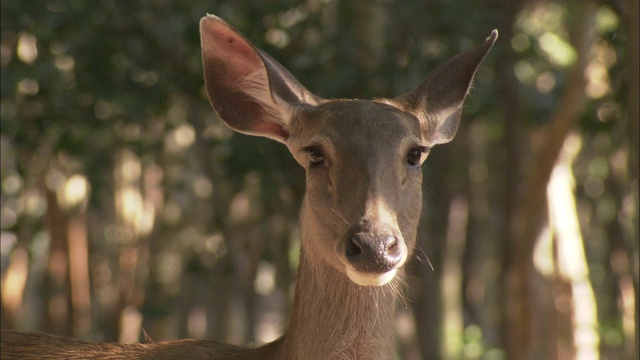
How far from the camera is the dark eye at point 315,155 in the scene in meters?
6.78

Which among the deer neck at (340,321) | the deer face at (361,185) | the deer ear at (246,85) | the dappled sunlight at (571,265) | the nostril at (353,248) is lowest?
the deer neck at (340,321)

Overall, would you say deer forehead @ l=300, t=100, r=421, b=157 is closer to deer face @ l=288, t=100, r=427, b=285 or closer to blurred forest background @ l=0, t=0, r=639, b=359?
deer face @ l=288, t=100, r=427, b=285

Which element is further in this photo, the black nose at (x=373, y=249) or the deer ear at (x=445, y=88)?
the deer ear at (x=445, y=88)

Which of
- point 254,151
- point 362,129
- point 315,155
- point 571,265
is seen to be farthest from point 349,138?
point 571,265

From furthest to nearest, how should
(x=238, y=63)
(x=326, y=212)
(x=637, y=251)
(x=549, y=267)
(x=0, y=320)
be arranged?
(x=0, y=320), (x=549, y=267), (x=637, y=251), (x=238, y=63), (x=326, y=212)

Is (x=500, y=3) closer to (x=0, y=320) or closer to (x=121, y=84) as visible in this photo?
(x=121, y=84)

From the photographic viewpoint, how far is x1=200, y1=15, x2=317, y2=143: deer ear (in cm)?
709

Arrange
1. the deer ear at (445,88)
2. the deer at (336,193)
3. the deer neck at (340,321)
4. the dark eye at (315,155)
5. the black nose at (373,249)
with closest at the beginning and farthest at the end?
the black nose at (373,249) → the deer at (336,193) → the deer neck at (340,321) → the dark eye at (315,155) → the deer ear at (445,88)

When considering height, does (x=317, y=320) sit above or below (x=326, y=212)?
below

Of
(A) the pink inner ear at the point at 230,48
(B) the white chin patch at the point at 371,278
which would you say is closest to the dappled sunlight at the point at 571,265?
(A) the pink inner ear at the point at 230,48

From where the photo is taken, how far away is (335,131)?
6715 mm

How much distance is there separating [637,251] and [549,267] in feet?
18.3

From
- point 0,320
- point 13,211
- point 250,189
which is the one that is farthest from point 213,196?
point 13,211

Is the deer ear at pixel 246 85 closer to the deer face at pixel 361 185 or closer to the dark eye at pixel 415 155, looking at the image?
the deer face at pixel 361 185
